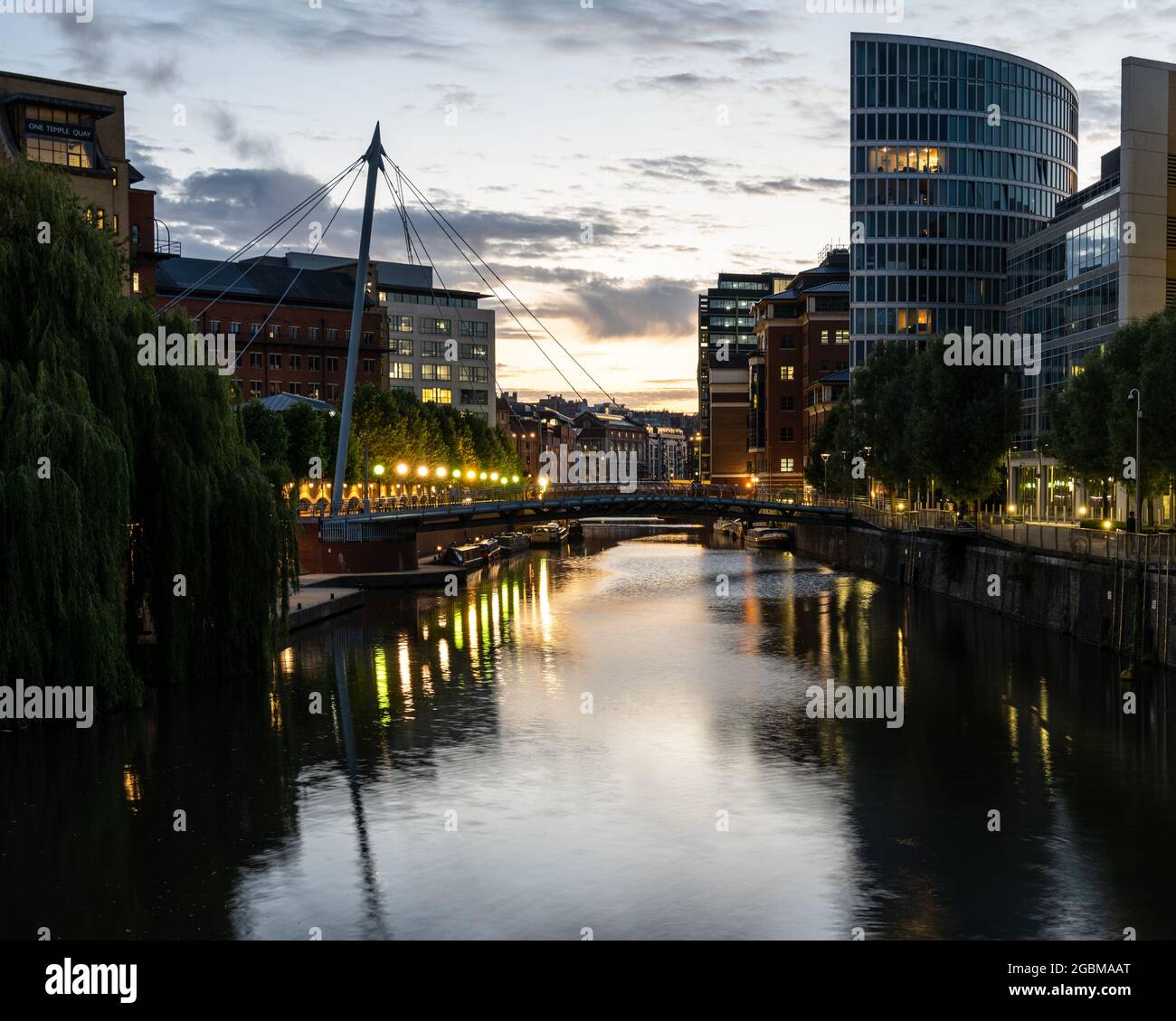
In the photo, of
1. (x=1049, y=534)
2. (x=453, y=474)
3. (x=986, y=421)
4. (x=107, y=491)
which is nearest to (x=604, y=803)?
(x=107, y=491)

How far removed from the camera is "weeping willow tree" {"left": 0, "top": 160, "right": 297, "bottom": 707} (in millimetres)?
32156

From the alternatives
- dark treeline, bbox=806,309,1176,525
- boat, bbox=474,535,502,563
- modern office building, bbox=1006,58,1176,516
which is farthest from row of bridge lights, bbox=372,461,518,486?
modern office building, bbox=1006,58,1176,516

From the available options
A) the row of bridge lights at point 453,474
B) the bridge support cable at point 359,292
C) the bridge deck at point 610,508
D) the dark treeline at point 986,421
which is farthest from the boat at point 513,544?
the bridge support cable at point 359,292

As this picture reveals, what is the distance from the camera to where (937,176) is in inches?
4968

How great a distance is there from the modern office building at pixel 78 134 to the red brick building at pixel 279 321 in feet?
198

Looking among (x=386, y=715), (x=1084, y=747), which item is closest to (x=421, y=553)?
(x=386, y=715)

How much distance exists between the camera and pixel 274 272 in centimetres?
15688

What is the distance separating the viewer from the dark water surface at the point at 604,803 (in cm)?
2212

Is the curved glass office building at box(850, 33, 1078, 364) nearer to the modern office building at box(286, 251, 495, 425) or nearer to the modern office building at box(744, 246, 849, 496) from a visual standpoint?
the modern office building at box(744, 246, 849, 496)

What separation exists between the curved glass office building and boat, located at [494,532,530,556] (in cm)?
3590

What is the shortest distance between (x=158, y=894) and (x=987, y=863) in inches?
570

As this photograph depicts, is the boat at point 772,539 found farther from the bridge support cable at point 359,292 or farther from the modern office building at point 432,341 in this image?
the bridge support cable at point 359,292

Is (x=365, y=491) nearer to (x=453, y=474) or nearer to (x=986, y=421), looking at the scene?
(x=453, y=474)
